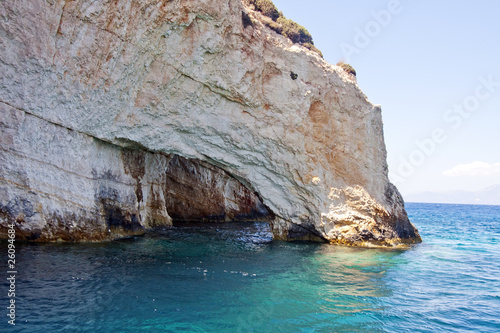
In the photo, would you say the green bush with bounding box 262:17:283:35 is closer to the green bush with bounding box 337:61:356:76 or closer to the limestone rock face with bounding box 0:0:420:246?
the limestone rock face with bounding box 0:0:420:246

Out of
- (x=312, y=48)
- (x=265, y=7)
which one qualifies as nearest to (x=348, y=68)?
(x=312, y=48)

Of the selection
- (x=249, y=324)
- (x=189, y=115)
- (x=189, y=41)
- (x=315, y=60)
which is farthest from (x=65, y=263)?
(x=315, y=60)

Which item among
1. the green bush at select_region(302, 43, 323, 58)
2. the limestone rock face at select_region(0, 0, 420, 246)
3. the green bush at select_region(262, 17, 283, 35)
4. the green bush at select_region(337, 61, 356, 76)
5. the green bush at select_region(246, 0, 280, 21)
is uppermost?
the green bush at select_region(246, 0, 280, 21)

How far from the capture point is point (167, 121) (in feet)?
49.3

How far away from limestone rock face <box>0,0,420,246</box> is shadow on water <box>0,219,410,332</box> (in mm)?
2602

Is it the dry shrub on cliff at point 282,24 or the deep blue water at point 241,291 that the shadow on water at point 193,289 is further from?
the dry shrub on cliff at point 282,24

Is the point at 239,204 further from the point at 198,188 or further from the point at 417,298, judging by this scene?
the point at 417,298

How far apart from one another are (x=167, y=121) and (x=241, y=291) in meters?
8.46

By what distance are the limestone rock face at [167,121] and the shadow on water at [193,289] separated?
2.60m

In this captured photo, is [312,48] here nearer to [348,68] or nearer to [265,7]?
[348,68]

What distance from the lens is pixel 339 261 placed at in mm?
13656

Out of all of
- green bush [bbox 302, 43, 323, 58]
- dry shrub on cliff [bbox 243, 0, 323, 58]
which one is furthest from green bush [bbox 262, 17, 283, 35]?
green bush [bbox 302, 43, 323, 58]

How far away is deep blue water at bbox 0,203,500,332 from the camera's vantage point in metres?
7.33

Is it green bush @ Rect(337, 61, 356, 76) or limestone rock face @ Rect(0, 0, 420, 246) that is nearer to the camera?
limestone rock face @ Rect(0, 0, 420, 246)
